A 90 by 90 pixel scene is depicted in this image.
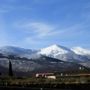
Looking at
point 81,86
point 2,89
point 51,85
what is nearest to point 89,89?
point 81,86

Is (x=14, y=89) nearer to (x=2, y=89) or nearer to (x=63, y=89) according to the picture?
(x=2, y=89)

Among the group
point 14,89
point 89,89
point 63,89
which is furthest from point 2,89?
point 89,89

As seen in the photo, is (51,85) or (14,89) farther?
(51,85)

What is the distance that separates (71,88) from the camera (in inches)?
1683

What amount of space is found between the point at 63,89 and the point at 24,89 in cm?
489

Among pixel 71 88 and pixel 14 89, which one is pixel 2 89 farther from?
pixel 71 88

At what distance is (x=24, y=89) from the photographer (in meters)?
38.9

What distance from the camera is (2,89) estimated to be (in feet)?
128

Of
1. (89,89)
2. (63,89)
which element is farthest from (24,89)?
(89,89)

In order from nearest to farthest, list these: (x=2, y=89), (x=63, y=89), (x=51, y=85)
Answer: (x=2, y=89)
(x=63, y=89)
(x=51, y=85)

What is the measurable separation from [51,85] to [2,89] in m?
9.03

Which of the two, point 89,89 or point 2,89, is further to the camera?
point 89,89

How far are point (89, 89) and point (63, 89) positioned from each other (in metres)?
2.84

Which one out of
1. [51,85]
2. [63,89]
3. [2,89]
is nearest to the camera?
[2,89]
